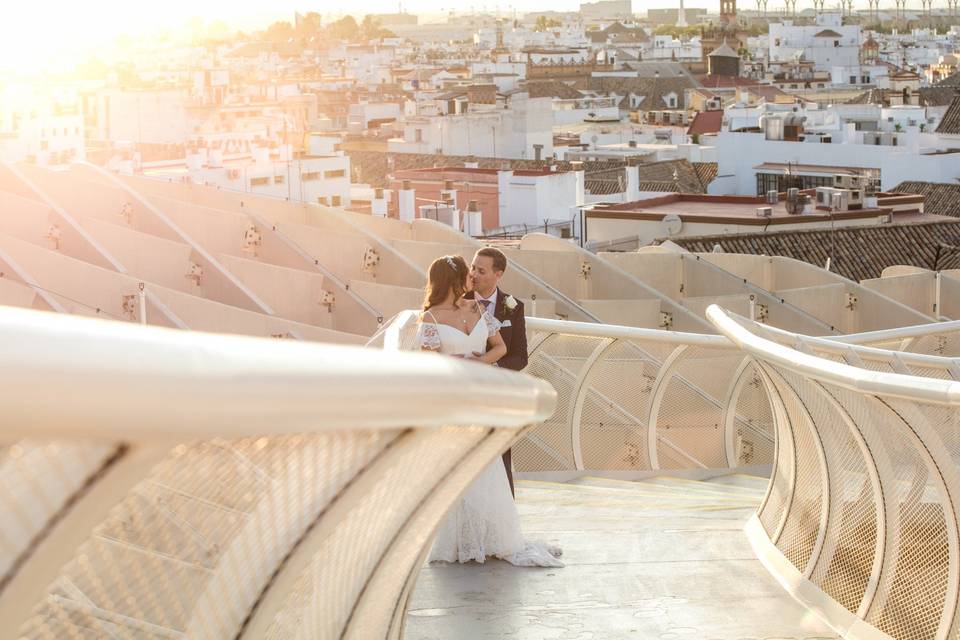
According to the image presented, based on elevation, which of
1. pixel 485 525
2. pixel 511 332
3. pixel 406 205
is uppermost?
pixel 511 332

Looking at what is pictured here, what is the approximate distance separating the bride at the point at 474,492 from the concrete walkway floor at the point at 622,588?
0.06 metres

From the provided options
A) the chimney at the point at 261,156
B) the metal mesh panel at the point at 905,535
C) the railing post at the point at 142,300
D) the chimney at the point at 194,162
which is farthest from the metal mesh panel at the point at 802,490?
the chimney at the point at 261,156

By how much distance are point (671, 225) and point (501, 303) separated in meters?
24.7

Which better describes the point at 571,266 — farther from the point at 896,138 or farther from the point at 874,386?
the point at 896,138

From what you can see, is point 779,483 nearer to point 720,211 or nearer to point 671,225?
point 671,225

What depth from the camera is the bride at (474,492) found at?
5859mm

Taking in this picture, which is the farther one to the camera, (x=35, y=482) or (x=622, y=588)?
(x=622, y=588)

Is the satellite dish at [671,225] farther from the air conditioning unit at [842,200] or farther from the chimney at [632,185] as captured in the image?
the chimney at [632,185]

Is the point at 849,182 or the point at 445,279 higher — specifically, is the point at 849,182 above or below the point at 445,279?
below

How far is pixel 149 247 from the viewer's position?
21016 millimetres

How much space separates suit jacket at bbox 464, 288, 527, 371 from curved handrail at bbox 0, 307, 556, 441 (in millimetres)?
4265

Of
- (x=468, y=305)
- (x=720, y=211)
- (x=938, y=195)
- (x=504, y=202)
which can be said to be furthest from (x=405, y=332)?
(x=938, y=195)

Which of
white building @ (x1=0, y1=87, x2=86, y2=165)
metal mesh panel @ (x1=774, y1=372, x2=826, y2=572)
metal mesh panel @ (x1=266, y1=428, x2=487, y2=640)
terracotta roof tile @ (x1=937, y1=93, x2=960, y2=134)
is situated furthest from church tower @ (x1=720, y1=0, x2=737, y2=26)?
metal mesh panel @ (x1=266, y1=428, x2=487, y2=640)

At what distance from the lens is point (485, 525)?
19.8ft
